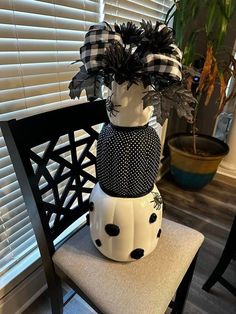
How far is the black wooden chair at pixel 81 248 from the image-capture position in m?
0.62

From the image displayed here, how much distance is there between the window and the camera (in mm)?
685

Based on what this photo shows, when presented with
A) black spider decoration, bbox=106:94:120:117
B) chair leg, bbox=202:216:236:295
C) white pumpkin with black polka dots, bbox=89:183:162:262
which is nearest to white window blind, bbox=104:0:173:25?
black spider decoration, bbox=106:94:120:117

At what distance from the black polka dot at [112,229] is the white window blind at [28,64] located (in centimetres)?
42

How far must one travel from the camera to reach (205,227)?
1.56m

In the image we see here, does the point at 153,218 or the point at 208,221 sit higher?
the point at 153,218

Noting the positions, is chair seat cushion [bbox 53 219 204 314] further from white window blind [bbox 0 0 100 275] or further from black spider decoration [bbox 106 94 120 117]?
black spider decoration [bbox 106 94 120 117]

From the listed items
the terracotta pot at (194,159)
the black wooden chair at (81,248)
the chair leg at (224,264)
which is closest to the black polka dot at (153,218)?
the black wooden chair at (81,248)

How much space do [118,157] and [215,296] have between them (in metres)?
1.00

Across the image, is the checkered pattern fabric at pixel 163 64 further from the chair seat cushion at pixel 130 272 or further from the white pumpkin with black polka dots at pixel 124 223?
the chair seat cushion at pixel 130 272

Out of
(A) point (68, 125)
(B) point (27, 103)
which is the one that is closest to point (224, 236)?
(A) point (68, 125)

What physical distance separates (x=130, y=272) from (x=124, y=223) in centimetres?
17

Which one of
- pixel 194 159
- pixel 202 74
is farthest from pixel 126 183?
pixel 194 159

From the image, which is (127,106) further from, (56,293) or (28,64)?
(56,293)

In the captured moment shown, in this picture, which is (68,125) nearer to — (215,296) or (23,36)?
(23,36)
